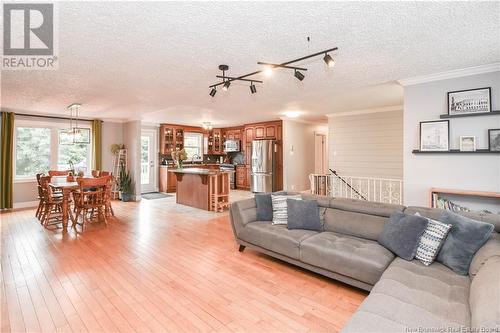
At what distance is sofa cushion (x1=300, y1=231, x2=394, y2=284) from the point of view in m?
2.33

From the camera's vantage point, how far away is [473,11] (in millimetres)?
1989

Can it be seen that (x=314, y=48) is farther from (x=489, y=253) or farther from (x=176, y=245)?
(x=176, y=245)

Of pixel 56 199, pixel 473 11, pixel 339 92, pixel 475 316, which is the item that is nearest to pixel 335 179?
pixel 339 92

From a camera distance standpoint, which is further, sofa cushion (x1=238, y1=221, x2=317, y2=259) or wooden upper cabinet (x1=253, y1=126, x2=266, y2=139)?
wooden upper cabinet (x1=253, y1=126, x2=266, y2=139)

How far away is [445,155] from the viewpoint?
3.57 meters

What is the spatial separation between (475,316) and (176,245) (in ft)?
11.4

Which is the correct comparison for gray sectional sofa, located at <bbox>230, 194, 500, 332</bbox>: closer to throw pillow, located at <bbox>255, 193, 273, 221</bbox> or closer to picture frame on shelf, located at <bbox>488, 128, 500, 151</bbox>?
throw pillow, located at <bbox>255, 193, 273, 221</bbox>

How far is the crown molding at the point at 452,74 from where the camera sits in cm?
318

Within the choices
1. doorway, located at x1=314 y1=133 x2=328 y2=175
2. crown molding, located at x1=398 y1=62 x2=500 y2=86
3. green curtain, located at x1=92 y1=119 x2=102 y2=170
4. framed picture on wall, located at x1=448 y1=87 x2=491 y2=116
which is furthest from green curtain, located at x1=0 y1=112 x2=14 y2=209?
framed picture on wall, located at x1=448 y1=87 x2=491 y2=116

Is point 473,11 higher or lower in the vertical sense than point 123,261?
higher

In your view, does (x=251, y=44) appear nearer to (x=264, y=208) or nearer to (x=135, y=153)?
(x=264, y=208)

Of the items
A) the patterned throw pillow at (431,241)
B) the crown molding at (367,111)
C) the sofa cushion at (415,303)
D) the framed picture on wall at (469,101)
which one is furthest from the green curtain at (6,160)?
the framed picture on wall at (469,101)

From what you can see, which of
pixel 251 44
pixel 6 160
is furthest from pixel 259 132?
pixel 6 160

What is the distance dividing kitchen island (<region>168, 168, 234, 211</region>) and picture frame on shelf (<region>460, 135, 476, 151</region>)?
184 inches
